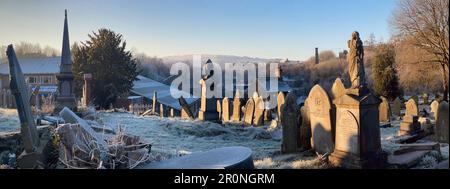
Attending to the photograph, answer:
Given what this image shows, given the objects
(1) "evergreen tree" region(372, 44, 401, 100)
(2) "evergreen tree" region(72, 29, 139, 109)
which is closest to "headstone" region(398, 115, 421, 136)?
(1) "evergreen tree" region(372, 44, 401, 100)

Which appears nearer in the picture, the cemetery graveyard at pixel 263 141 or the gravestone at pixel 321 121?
the cemetery graveyard at pixel 263 141

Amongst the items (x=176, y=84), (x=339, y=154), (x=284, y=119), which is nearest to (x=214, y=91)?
(x=284, y=119)

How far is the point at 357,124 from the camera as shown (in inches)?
233

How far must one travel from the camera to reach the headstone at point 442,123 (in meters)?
8.84

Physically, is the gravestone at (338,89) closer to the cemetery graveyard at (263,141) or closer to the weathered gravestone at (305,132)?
the cemetery graveyard at (263,141)

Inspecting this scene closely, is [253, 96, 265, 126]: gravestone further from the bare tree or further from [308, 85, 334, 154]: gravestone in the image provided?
the bare tree

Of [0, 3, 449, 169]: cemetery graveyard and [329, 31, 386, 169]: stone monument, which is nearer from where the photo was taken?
[0, 3, 449, 169]: cemetery graveyard

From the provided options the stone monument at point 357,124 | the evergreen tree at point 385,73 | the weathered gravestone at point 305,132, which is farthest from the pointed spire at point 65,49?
the evergreen tree at point 385,73

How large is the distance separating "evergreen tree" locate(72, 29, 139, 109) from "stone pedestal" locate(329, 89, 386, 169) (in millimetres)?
19196

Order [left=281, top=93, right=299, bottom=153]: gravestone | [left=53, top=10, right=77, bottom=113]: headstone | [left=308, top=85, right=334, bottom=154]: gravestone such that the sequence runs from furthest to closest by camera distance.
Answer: [left=53, top=10, right=77, bottom=113]: headstone < [left=281, top=93, right=299, bottom=153]: gravestone < [left=308, top=85, right=334, bottom=154]: gravestone

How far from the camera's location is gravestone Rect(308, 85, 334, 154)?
672cm

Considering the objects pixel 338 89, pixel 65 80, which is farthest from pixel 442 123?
pixel 65 80

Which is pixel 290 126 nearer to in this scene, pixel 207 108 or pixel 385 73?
pixel 207 108
